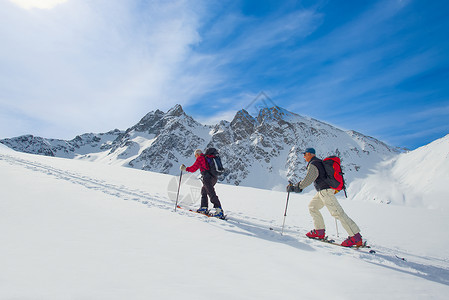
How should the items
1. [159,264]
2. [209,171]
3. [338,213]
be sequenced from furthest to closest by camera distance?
[209,171] → [338,213] → [159,264]

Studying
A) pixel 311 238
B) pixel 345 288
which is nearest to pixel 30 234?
pixel 345 288

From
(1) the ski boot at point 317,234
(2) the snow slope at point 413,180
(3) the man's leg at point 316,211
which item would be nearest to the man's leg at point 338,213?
(3) the man's leg at point 316,211

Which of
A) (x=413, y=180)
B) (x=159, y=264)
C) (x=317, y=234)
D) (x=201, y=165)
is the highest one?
(x=413, y=180)

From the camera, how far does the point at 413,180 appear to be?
440 feet

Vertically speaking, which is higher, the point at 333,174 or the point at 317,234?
the point at 333,174

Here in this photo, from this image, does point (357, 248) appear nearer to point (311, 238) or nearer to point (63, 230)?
point (311, 238)

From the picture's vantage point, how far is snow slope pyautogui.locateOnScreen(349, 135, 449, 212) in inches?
4651

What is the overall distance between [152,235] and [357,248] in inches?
189

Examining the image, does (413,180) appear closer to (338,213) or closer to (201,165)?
(338,213)

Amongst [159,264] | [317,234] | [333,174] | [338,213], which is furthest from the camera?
[317,234]

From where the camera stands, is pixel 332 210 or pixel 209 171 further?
pixel 209 171

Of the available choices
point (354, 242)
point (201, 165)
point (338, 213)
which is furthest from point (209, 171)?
point (354, 242)

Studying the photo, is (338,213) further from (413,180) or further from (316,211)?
(413,180)

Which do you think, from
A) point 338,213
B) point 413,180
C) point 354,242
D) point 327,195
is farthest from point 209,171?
point 413,180
